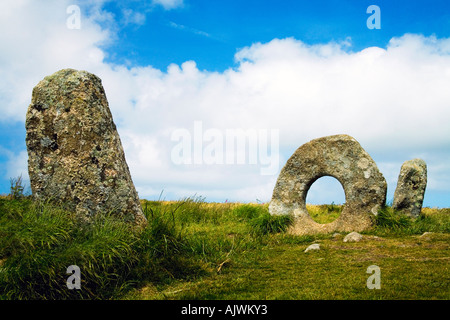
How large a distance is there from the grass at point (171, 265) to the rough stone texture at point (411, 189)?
5132 millimetres

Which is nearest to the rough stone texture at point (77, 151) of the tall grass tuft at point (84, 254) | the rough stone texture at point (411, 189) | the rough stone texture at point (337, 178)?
the tall grass tuft at point (84, 254)

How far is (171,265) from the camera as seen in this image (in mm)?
6160

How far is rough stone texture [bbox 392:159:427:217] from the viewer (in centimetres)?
1337

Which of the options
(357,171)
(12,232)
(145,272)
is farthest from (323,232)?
(12,232)

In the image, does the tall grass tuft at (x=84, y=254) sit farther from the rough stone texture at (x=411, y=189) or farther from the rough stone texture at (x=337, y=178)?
the rough stone texture at (x=411, y=189)

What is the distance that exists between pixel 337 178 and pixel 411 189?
11.5 feet

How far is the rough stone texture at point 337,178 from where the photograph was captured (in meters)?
11.1

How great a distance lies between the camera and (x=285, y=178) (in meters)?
12.4

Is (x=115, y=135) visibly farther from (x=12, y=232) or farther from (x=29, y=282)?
(x=29, y=282)

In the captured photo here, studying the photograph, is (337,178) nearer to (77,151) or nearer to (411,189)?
(411,189)

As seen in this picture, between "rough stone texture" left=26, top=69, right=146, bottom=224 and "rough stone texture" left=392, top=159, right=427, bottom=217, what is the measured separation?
33.0ft

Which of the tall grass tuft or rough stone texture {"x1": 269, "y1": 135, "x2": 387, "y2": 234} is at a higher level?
rough stone texture {"x1": 269, "y1": 135, "x2": 387, "y2": 234}

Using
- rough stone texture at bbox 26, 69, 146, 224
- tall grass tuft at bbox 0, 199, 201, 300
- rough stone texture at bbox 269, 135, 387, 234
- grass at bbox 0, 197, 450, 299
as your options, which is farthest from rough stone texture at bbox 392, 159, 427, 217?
rough stone texture at bbox 26, 69, 146, 224

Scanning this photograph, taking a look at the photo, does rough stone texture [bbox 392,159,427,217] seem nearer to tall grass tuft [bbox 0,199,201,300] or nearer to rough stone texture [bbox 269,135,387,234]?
rough stone texture [bbox 269,135,387,234]
